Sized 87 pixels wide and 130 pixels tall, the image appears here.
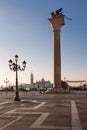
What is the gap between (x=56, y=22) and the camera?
228ft

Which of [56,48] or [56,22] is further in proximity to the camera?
[56,22]

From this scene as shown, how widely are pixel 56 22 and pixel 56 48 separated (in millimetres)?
5318

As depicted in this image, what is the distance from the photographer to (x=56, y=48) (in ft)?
225

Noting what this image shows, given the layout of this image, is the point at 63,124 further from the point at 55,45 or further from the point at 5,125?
the point at 55,45

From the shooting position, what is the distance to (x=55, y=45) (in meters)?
68.7

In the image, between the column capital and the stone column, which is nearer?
the stone column

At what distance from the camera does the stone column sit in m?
68.0

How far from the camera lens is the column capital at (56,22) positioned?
228 feet

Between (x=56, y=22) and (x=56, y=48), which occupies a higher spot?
(x=56, y=22)

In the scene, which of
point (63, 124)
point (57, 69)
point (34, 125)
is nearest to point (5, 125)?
point (34, 125)

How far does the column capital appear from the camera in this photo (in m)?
69.4

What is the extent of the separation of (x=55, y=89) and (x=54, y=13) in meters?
15.8

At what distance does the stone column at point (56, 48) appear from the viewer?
223ft

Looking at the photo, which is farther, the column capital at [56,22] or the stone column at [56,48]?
the column capital at [56,22]
